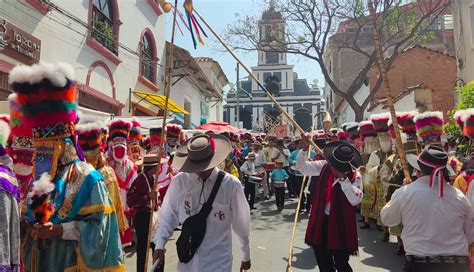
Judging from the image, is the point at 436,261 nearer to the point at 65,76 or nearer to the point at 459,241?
the point at 459,241

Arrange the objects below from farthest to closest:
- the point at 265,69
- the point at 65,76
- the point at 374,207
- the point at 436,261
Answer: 1. the point at 265,69
2. the point at 374,207
3. the point at 436,261
4. the point at 65,76

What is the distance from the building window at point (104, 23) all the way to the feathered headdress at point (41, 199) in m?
10.7

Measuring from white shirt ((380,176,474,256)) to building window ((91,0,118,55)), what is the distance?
424 inches

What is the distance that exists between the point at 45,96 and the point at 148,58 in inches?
602

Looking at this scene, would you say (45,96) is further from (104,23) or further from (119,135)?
(104,23)

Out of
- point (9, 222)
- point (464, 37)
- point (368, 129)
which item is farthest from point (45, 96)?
point (464, 37)

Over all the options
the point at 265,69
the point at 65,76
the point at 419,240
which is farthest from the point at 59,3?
the point at 265,69

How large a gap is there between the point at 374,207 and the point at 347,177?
4114 mm

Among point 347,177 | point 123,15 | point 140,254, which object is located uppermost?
point 123,15

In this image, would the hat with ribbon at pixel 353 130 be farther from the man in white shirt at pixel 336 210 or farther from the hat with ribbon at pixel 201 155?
the hat with ribbon at pixel 201 155

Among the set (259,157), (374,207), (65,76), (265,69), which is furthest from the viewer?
(265,69)

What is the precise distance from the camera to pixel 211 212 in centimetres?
322

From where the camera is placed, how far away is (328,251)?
4285mm

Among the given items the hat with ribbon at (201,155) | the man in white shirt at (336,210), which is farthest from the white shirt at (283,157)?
the hat with ribbon at (201,155)
